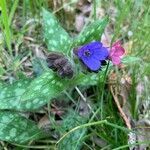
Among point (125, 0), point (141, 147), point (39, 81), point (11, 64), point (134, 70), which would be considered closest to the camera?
point (39, 81)

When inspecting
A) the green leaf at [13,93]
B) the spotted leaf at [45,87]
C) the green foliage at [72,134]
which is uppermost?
the spotted leaf at [45,87]

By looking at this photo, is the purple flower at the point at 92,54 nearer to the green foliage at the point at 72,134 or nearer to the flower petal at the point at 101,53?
the flower petal at the point at 101,53

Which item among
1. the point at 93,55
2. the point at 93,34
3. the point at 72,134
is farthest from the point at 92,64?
the point at 72,134

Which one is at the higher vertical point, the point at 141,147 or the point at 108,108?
the point at 108,108

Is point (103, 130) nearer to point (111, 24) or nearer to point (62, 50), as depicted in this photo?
point (62, 50)

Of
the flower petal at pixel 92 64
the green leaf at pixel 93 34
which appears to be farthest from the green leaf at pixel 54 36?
the flower petal at pixel 92 64

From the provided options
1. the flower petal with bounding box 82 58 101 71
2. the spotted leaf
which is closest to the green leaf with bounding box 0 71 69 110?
the spotted leaf

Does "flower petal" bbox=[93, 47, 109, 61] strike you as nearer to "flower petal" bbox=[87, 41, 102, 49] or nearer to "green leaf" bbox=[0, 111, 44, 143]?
"flower petal" bbox=[87, 41, 102, 49]

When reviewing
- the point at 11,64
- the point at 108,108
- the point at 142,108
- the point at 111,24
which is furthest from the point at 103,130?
the point at 111,24
